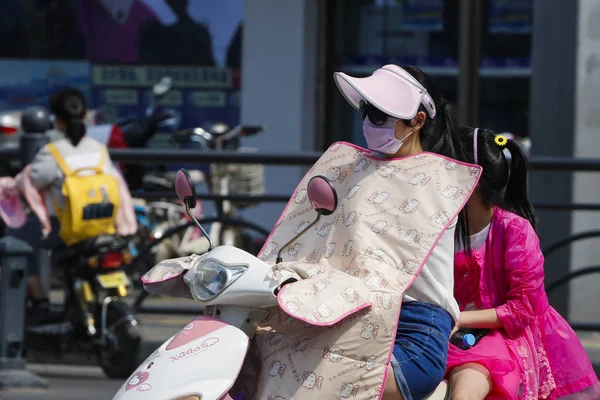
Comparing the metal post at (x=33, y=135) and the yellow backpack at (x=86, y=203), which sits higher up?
the metal post at (x=33, y=135)

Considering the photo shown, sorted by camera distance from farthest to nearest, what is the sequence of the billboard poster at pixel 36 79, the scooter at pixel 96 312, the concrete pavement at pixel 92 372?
the billboard poster at pixel 36 79
the scooter at pixel 96 312
the concrete pavement at pixel 92 372

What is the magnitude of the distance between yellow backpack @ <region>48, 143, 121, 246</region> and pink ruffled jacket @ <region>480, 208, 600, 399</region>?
10.5 feet

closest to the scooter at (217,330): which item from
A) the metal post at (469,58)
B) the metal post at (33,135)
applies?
the metal post at (33,135)

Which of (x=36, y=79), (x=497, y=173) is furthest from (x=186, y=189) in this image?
(x=36, y=79)

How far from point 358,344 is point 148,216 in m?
7.30

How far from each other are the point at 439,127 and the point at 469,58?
7.14 meters

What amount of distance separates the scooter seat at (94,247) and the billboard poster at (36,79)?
5.58 m

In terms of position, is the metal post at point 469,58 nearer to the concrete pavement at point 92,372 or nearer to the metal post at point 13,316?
the concrete pavement at point 92,372

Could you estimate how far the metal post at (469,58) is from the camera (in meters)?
10.3

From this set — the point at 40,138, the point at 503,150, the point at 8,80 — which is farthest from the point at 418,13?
the point at 503,150

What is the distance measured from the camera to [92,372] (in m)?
7.01

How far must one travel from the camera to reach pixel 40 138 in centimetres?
652

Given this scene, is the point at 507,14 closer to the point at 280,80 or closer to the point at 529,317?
the point at 280,80

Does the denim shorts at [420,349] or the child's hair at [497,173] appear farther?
the child's hair at [497,173]
